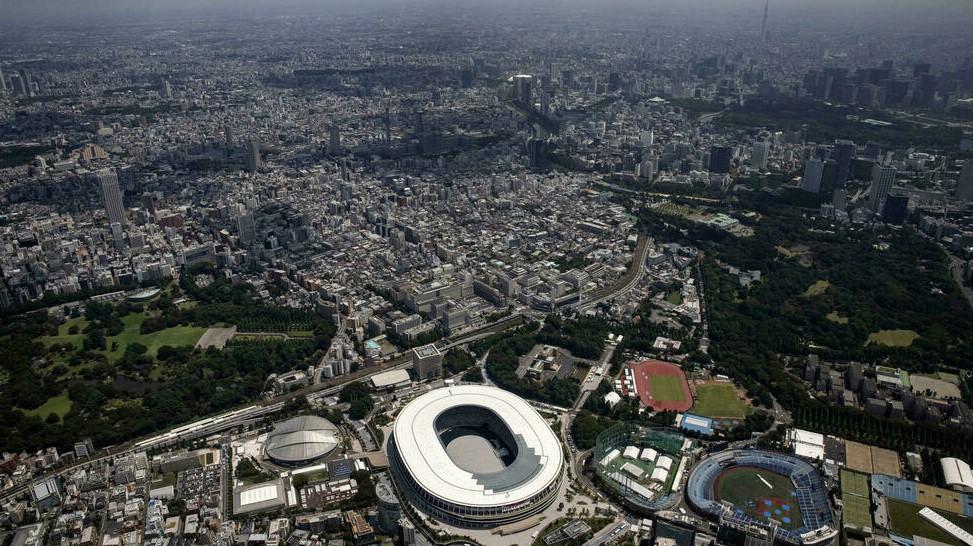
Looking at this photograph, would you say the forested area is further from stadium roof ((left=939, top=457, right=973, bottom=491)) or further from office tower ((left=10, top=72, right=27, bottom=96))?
office tower ((left=10, top=72, right=27, bottom=96))

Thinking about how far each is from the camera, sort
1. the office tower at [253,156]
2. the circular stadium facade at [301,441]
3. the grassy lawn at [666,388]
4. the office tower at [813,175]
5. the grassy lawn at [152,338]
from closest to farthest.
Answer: the circular stadium facade at [301,441]
the grassy lawn at [666,388]
the grassy lawn at [152,338]
the office tower at [813,175]
the office tower at [253,156]

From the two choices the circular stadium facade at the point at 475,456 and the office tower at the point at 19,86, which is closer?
the circular stadium facade at the point at 475,456

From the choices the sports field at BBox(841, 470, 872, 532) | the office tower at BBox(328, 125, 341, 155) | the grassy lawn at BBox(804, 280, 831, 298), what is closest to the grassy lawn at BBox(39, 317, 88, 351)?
the sports field at BBox(841, 470, 872, 532)

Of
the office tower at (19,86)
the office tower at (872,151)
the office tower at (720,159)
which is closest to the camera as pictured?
the office tower at (872,151)

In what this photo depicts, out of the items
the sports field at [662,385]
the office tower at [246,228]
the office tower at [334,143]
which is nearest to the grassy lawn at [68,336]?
the office tower at [246,228]

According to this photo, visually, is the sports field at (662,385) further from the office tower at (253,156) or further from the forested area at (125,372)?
the office tower at (253,156)

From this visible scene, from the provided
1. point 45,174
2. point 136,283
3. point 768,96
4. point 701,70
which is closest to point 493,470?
point 136,283
